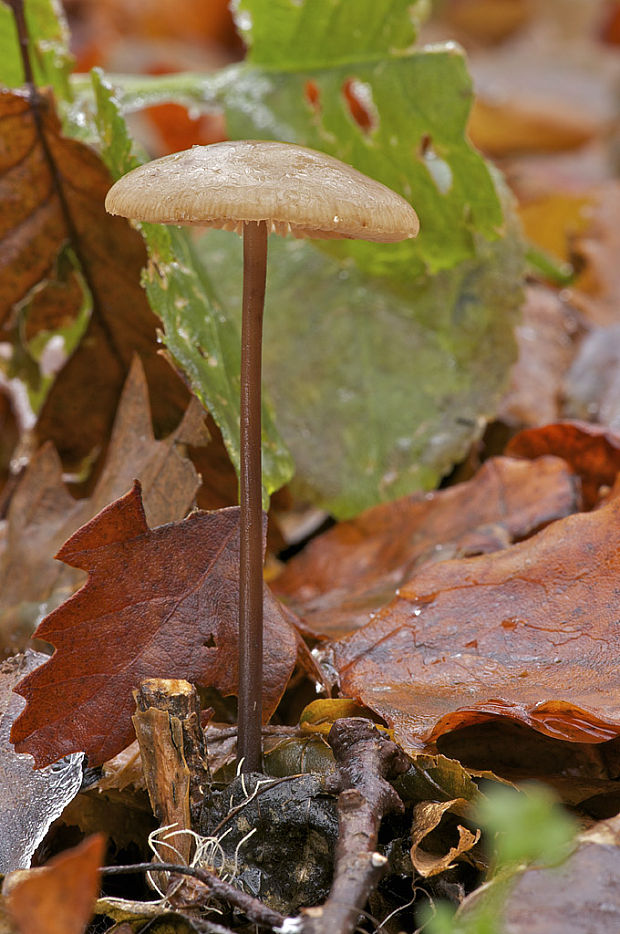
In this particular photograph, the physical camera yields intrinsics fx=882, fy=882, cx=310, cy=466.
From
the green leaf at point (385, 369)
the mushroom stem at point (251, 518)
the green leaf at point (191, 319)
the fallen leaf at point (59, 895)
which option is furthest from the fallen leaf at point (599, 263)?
the fallen leaf at point (59, 895)

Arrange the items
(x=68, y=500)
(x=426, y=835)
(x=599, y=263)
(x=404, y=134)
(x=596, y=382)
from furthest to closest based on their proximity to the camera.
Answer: (x=599, y=263)
(x=596, y=382)
(x=404, y=134)
(x=68, y=500)
(x=426, y=835)

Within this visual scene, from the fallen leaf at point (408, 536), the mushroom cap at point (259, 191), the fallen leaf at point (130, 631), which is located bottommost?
the fallen leaf at point (408, 536)

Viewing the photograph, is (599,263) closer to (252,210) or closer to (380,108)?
(380,108)

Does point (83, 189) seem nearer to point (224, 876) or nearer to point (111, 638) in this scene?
point (111, 638)

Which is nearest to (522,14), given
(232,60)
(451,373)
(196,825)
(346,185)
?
(232,60)

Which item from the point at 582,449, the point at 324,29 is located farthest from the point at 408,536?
the point at 324,29

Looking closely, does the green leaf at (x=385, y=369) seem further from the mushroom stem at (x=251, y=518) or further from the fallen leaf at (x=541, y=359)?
the mushroom stem at (x=251, y=518)
